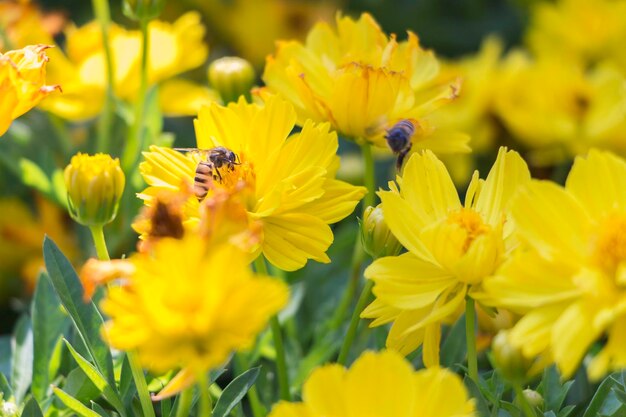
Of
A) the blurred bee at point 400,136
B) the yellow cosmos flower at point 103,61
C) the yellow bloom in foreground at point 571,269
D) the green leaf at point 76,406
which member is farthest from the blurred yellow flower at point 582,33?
the green leaf at point 76,406

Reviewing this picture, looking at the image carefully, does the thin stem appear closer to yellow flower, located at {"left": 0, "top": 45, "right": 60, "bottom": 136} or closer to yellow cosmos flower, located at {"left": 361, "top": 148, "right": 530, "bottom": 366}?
yellow cosmos flower, located at {"left": 361, "top": 148, "right": 530, "bottom": 366}

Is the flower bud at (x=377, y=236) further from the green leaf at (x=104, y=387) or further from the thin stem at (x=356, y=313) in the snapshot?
the green leaf at (x=104, y=387)

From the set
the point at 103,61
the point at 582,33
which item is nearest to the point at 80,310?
the point at 103,61

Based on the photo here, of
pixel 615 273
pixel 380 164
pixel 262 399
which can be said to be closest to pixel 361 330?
pixel 262 399

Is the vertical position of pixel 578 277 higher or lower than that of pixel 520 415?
higher

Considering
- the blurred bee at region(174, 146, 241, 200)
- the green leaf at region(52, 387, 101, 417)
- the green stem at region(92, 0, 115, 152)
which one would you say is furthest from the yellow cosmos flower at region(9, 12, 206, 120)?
the green leaf at region(52, 387, 101, 417)

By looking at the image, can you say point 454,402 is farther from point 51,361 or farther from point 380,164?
point 380,164
